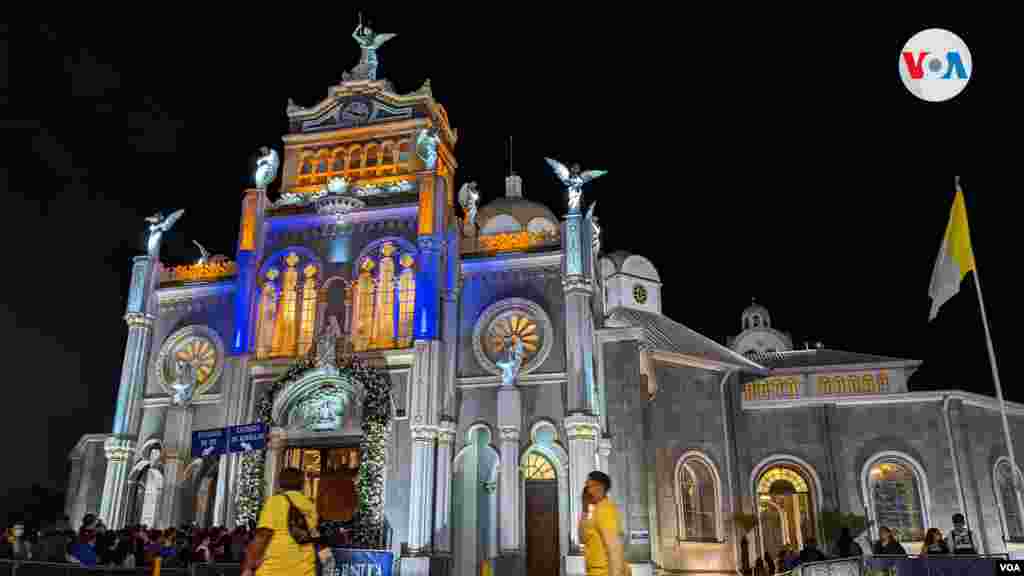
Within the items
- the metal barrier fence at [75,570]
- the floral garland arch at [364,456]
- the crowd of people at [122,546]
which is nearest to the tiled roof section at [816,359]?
the floral garland arch at [364,456]

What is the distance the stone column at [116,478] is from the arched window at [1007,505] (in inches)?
1235

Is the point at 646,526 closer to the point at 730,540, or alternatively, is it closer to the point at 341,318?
the point at 730,540

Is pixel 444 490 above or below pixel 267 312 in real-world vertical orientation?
below

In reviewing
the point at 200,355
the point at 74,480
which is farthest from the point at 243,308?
the point at 74,480

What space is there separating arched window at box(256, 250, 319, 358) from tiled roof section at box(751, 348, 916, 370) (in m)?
19.5

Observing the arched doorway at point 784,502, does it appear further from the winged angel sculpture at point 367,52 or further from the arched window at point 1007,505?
the winged angel sculpture at point 367,52

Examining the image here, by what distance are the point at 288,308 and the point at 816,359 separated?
2318 cm

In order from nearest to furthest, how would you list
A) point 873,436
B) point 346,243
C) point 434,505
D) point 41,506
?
point 434,505, point 346,243, point 873,436, point 41,506

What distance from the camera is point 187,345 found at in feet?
106

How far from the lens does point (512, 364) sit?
1107 inches

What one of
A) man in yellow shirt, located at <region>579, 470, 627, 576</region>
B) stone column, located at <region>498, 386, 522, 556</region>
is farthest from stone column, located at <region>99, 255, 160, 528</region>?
man in yellow shirt, located at <region>579, 470, 627, 576</region>

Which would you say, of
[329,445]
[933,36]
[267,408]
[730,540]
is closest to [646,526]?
[730,540]

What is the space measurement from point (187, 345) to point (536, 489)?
14036mm

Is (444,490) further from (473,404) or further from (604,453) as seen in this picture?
(604,453)
